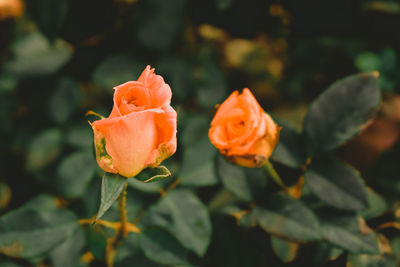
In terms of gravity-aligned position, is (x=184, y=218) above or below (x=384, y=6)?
below

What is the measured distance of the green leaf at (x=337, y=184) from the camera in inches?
26.8

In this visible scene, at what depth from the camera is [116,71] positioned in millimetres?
970

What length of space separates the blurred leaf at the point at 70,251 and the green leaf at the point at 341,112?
544 mm

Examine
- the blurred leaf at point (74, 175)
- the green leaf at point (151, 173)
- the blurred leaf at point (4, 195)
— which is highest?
the green leaf at point (151, 173)

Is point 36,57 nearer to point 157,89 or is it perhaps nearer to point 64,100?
point 64,100

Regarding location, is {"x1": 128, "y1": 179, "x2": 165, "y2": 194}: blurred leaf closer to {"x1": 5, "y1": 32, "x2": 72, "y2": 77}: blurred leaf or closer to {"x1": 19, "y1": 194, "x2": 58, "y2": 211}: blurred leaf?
{"x1": 19, "y1": 194, "x2": 58, "y2": 211}: blurred leaf

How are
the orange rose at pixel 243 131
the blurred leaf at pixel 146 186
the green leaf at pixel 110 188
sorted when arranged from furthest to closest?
the blurred leaf at pixel 146 186, the orange rose at pixel 243 131, the green leaf at pixel 110 188

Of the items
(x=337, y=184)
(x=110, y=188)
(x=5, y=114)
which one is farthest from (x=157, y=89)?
(x=5, y=114)

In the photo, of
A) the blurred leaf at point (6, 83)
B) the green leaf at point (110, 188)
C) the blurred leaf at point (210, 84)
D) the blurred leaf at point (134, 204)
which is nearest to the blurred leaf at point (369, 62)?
the blurred leaf at point (210, 84)

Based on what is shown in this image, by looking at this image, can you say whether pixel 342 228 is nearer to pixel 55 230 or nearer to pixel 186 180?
pixel 186 180

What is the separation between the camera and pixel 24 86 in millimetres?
1070

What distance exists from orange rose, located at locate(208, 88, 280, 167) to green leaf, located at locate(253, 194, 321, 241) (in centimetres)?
14

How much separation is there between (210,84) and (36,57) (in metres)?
0.56

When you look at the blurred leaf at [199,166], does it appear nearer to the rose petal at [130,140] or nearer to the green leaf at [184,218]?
the green leaf at [184,218]
